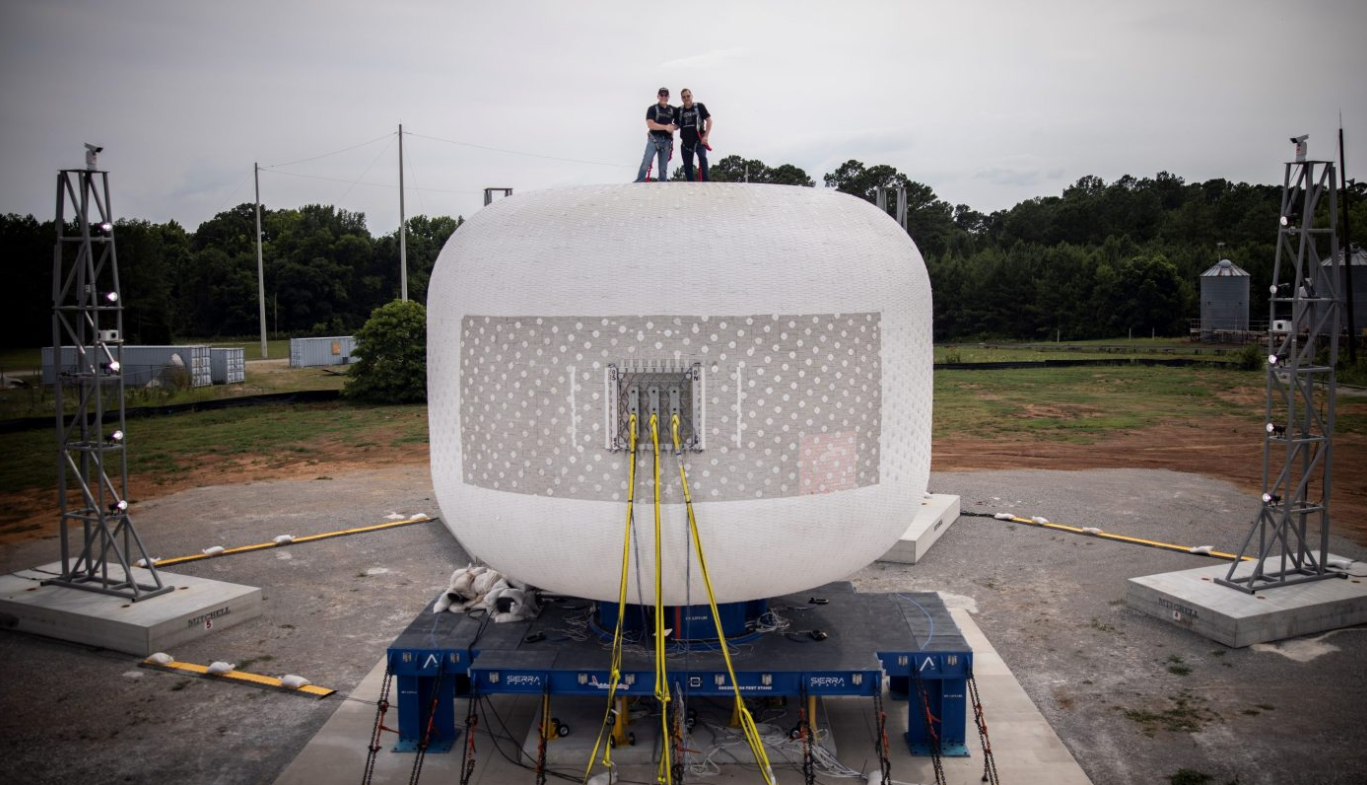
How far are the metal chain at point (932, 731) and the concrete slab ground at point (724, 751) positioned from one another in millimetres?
179

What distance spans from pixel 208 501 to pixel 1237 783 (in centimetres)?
2106

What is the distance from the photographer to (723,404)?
9.96 metres

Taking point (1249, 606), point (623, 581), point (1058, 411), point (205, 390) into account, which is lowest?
point (1249, 606)

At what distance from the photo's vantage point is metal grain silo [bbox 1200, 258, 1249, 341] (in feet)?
200

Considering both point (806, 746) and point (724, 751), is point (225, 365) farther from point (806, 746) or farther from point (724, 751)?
point (806, 746)

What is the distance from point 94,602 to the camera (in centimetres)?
1498

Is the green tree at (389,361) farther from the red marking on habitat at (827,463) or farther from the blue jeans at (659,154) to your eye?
the red marking on habitat at (827,463)

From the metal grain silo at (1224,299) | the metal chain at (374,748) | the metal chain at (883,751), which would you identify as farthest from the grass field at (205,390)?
the metal grain silo at (1224,299)

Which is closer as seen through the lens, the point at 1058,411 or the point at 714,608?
the point at 714,608

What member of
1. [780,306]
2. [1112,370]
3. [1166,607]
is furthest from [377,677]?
[1112,370]

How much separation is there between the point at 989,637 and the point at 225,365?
3994cm

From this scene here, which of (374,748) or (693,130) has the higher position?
(693,130)

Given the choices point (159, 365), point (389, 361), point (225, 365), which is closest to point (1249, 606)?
point (389, 361)

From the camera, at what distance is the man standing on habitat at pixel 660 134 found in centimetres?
1198
